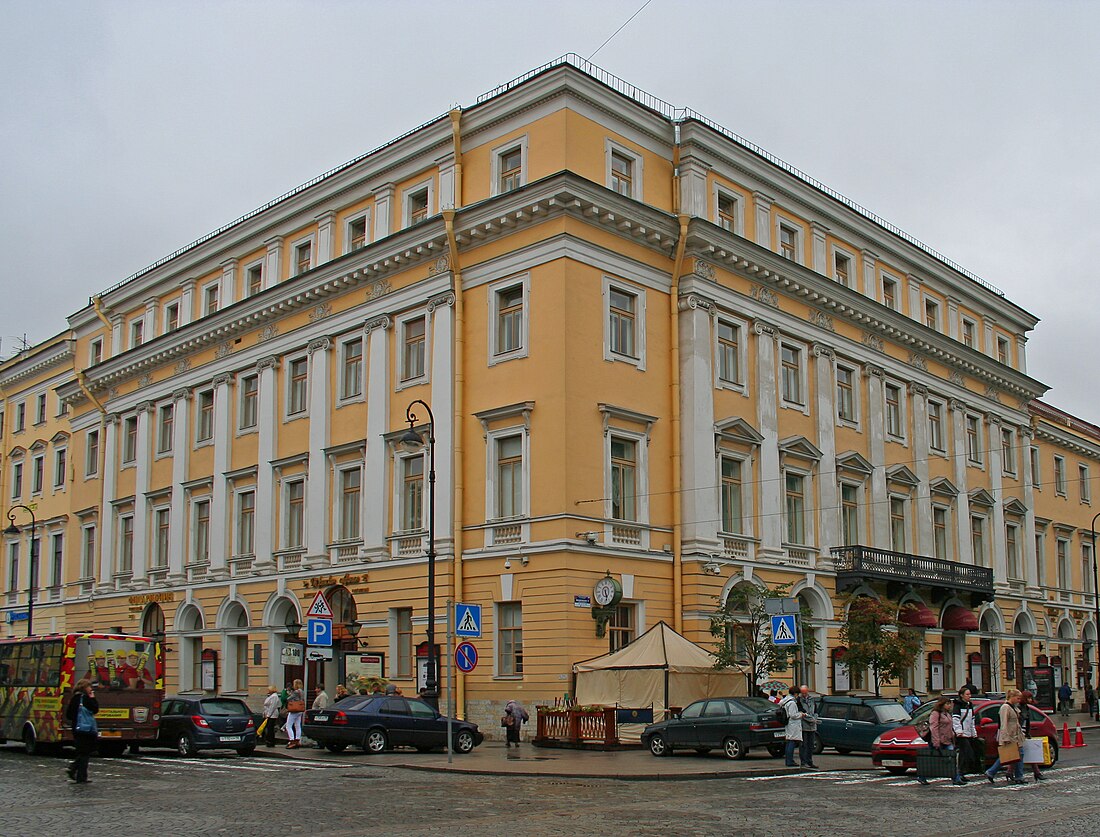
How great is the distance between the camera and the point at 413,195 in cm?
4031

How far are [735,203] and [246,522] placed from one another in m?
20.6

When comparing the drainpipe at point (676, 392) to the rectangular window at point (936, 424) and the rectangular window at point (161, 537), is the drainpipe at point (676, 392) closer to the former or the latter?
the rectangular window at point (936, 424)

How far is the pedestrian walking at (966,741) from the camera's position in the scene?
75.7 feet

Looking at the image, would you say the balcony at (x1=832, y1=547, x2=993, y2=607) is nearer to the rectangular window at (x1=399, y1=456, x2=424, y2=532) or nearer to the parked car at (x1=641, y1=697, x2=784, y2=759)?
the rectangular window at (x1=399, y1=456, x2=424, y2=532)

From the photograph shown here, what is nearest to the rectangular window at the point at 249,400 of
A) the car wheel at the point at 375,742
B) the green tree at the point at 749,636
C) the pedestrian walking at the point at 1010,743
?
the car wheel at the point at 375,742

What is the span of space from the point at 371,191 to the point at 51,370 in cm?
2963

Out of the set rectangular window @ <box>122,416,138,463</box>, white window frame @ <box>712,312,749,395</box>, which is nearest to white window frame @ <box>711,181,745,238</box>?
white window frame @ <box>712,312,749,395</box>

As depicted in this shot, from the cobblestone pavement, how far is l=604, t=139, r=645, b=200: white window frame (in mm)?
18786

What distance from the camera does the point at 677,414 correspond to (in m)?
37.5

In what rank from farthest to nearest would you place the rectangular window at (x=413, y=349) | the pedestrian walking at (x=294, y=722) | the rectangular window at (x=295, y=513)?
1. the rectangular window at (x=295, y=513)
2. the rectangular window at (x=413, y=349)
3. the pedestrian walking at (x=294, y=722)

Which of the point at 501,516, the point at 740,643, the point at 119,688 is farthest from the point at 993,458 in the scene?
the point at 119,688

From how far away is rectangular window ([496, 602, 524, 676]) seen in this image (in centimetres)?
3484

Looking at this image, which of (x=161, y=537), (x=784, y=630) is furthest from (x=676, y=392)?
(x=161, y=537)

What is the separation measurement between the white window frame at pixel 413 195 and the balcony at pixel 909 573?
57.5 feet
